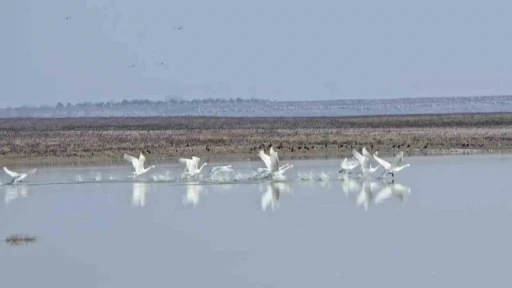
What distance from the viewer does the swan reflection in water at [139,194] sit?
2705cm

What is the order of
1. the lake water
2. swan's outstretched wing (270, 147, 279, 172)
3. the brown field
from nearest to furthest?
the lake water, swan's outstretched wing (270, 147, 279, 172), the brown field

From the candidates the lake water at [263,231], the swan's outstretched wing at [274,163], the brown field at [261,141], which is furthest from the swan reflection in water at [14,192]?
the brown field at [261,141]

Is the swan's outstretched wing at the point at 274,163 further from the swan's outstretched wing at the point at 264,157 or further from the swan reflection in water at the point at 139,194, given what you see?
the swan reflection in water at the point at 139,194

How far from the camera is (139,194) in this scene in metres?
29.0

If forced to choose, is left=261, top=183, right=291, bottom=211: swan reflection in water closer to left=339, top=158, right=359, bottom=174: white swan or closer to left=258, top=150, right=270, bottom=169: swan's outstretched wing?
left=258, top=150, right=270, bottom=169: swan's outstretched wing

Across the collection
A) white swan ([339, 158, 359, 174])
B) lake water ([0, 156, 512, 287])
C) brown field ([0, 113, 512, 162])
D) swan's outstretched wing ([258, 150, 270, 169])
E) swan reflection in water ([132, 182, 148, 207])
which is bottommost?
lake water ([0, 156, 512, 287])

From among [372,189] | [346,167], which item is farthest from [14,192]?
[372,189]

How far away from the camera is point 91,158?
41.3 m

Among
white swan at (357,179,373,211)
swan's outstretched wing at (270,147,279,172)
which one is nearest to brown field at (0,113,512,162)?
swan's outstretched wing at (270,147,279,172)

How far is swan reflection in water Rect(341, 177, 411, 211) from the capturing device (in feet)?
87.9

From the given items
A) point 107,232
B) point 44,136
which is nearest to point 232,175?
point 107,232

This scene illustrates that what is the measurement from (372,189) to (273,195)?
249 cm

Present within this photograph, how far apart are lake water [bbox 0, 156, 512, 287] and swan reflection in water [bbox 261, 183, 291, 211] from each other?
0.04 m

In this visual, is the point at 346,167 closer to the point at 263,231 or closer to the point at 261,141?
the point at 263,231
